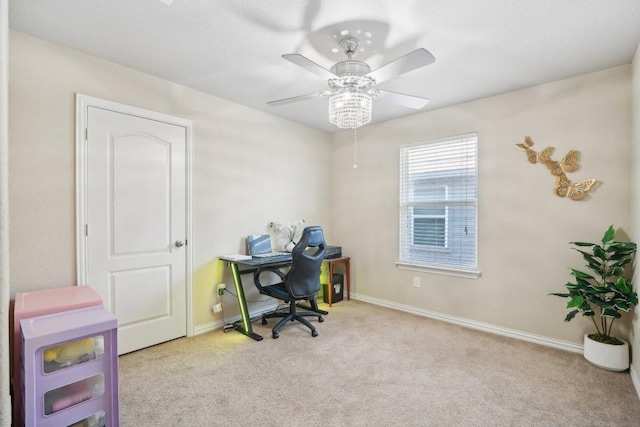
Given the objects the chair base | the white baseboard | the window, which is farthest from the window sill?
the chair base

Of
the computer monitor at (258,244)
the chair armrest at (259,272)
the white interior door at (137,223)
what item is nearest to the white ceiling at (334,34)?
the white interior door at (137,223)

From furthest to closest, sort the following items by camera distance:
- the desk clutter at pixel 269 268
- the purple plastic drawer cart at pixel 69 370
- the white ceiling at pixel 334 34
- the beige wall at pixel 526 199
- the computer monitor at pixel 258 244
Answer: the computer monitor at pixel 258 244, the desk clutter at pixel 269 268, the beige wall at pixel 526 199, the white ceiling at pixel 334 34, the purple plastic drawer cart at pixel 69 370

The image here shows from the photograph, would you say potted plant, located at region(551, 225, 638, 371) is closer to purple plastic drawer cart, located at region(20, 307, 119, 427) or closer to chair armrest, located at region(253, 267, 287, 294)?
chair armrest, located at region(253, 267, 287, 294)

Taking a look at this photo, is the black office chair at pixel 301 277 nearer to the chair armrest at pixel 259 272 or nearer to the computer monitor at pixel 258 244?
the chair armrest at pixel 259 272

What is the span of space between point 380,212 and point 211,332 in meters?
2.42

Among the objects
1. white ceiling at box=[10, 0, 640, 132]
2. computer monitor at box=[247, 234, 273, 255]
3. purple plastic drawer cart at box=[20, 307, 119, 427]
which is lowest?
purple plastic drawer cart at box=[20, 307, 119, 427]

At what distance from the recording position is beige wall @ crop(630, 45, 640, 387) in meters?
2.21

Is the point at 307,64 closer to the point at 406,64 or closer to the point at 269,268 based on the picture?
the point at 406,64

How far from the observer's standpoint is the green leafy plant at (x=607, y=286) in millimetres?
2275

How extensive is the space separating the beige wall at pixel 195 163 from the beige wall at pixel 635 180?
3175mm

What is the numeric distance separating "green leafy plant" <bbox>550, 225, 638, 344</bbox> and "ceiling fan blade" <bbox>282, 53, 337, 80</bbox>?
2.35m

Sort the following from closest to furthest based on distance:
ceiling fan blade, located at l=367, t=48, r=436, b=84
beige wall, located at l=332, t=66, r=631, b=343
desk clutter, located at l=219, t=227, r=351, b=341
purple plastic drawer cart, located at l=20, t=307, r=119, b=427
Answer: purple plastic drawer cart, located at l=20, t=307, r=119, b=427
ceiling fan blade, located at l=367, t=48, r=436, b=84
beige wall, located at l=332, t=66, r=631, b=343
desk clutter, located at l=219, t=227, r=351, b=341

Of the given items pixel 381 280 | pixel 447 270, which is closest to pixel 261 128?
pixel 381 280

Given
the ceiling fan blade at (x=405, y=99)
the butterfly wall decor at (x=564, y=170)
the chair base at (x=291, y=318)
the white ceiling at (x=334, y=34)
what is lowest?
the chair base at (x=291, y=318)
